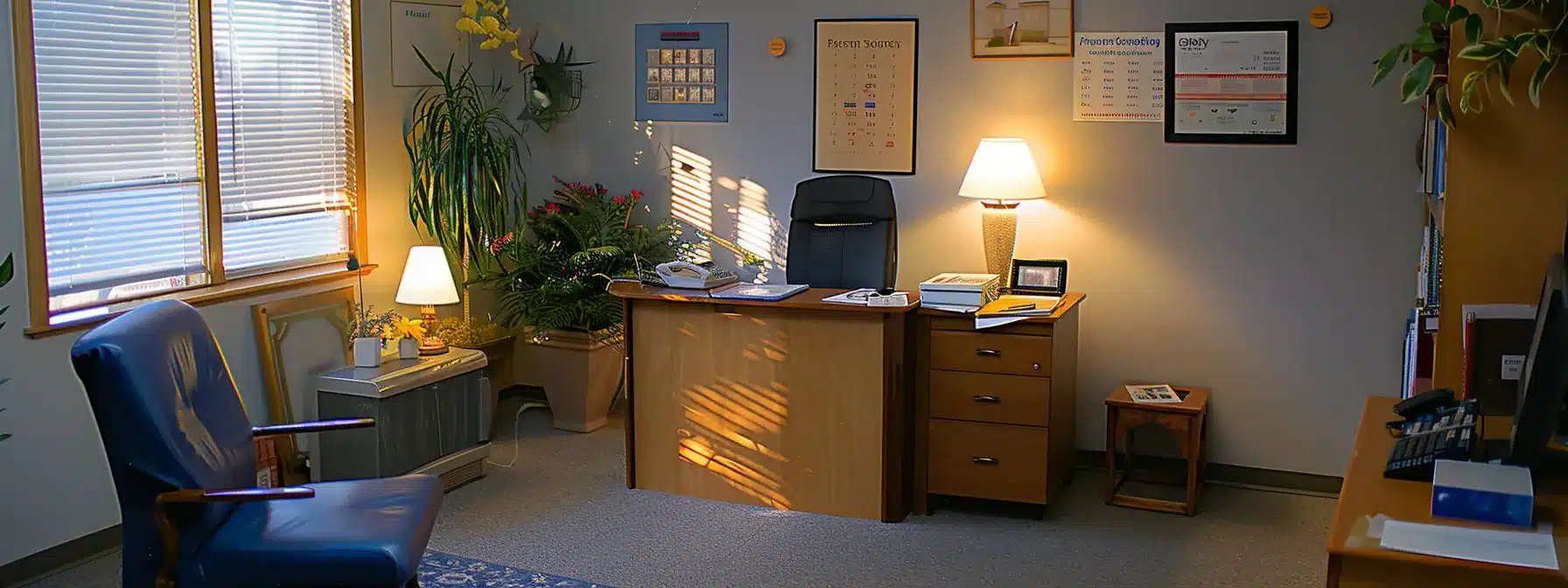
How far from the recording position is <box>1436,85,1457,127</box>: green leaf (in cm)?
279

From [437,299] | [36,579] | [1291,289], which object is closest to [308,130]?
[437,299]

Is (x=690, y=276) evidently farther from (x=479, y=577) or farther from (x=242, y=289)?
(x=242, y=289)

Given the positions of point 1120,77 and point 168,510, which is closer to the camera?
point 168,510

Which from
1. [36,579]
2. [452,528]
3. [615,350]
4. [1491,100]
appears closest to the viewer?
[1491,100]

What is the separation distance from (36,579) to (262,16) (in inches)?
81.6

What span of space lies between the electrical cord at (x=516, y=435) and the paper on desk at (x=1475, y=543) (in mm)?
3758

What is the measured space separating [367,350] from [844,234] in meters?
1.81

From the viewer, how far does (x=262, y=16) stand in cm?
482

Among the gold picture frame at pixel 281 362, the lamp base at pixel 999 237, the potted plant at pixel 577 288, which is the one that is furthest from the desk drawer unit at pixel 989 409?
Answer: the gold picture frame at pixel 281 362

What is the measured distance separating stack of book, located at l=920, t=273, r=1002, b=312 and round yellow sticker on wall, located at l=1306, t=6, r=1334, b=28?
151 centimetres

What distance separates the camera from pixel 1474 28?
2670mm

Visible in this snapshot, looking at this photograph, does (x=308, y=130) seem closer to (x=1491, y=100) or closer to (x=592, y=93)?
(x=592, y=93)

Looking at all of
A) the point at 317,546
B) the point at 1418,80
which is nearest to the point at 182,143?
the point at 317,546

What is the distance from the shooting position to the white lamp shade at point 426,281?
511cm
